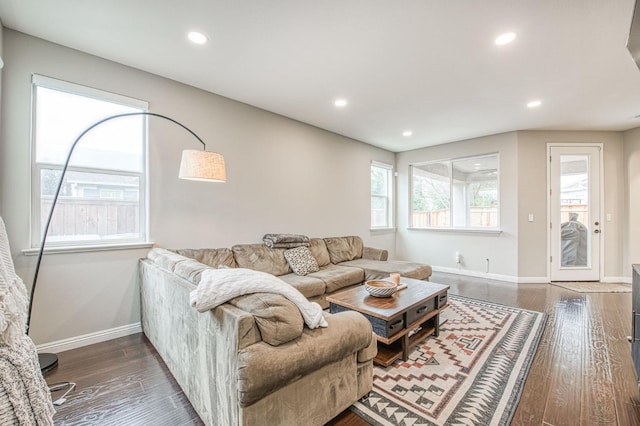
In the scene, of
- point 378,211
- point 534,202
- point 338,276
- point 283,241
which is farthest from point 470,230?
point 283,241

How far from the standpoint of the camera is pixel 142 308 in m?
2.76

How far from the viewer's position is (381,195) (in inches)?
251

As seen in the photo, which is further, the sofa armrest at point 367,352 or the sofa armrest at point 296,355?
the sofa armrest at point 367,352

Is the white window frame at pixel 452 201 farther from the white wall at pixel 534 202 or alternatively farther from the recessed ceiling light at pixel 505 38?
the recessed ceiling light at pixel 505 38

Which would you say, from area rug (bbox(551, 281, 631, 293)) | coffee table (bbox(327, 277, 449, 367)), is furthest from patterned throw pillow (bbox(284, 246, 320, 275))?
area rug (bbox(551, 281, 631, 293))

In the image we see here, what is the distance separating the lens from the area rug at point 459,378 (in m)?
1.66

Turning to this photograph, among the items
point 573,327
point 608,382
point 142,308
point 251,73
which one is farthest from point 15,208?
point 573,327

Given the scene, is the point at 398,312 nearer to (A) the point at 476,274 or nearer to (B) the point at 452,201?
(A) the point at 476,274

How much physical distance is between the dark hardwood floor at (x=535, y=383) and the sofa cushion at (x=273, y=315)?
76 centimetres

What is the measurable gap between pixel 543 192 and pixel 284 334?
5.60m

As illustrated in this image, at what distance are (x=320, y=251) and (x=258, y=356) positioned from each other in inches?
122

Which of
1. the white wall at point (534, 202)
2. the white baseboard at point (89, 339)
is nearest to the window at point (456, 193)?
the white wall at point (534, 202)

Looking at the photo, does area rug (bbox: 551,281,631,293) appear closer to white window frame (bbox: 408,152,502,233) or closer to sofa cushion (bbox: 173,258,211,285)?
white window frame (bbox: 408,152,502,233)

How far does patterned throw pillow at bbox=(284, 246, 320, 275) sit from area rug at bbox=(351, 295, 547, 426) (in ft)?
5.45
